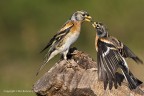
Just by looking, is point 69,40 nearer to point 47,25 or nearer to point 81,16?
point 81,16

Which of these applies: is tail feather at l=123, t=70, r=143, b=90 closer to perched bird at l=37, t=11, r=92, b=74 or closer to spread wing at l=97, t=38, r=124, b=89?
spread wing at l=97, t=38, r=124, b=89

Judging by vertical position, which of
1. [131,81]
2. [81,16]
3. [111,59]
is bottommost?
[131,81]

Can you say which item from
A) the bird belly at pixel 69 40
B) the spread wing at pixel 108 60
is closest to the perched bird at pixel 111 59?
the spread wing at pixel 108 60

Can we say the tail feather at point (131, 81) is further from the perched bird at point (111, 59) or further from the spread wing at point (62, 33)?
the spread wing at point (62, 33)

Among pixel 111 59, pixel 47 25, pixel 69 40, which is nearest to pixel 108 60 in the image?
pixel 111 59

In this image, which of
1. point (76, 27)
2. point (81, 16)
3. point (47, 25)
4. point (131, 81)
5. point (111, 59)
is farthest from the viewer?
point (47, 25)

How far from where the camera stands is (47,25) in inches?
783

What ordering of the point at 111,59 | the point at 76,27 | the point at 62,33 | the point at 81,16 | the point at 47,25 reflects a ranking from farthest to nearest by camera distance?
the point at 47,25 → the point at 81,16 → the point at 76,27 → the point at 62,33 → the point at 111,59

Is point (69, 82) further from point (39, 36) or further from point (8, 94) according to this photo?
point (39, 36)

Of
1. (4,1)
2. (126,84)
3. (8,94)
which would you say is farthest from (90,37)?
(126,84)

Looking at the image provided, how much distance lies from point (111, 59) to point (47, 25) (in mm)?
8982

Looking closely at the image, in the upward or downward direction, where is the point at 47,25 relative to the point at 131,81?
downward

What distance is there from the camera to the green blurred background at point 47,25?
1897cm

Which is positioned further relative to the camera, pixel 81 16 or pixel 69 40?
pixel 81 16
